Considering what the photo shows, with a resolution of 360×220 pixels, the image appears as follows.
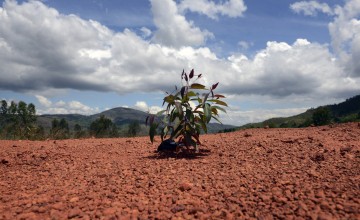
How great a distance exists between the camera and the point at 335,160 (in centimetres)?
398

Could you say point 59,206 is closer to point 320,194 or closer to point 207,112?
point 320,194

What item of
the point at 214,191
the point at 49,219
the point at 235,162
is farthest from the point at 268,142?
the point at 49,219

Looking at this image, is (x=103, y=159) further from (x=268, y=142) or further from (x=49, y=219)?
(x=268, y=142)

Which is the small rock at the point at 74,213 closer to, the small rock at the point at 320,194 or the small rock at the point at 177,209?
the small rock at the point at 177,209

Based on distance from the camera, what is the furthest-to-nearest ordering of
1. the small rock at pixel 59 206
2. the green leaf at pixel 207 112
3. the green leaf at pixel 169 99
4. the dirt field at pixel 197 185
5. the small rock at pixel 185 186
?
the green leaf at pixel 169 99
the green leaf at pixel 207 112
the small rock at pixel 185 186
the small rock at pixel 59 206
the dirt field at pixel 197 185

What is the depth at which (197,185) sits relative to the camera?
349 centimetres

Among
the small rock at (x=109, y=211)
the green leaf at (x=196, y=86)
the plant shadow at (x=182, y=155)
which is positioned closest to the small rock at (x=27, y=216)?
the small rock at (x=109, y=211)

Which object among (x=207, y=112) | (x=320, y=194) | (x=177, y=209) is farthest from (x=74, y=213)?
(x=207, y=112)

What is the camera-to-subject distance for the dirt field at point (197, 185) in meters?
2.85

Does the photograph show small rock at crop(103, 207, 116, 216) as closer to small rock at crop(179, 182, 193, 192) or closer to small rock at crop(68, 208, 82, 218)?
small rock at crop(68, 208, 82, 218)

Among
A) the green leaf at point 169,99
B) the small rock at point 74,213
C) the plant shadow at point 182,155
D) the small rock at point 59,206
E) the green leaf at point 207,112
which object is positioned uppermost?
the green leaf at point 169,99

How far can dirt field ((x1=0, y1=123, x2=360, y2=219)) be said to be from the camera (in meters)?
2.85

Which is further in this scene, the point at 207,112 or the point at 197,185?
the point at 207,112

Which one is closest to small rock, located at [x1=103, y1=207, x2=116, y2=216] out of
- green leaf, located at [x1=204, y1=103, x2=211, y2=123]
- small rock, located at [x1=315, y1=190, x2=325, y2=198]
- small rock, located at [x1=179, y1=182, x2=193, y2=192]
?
small rock, located at [x1=179, y1=182, x2=193, y2=192]
